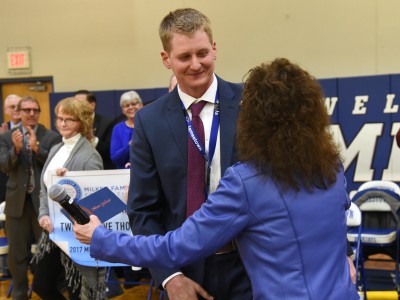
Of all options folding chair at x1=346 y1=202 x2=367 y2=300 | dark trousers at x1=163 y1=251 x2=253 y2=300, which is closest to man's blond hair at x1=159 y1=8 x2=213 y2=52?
dark trousers at x1=163 y1=251 x2=253 y2=300

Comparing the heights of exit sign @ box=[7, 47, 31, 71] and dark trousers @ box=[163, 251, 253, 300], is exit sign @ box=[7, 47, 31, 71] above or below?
above

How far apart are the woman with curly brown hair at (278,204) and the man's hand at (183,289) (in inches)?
6.9

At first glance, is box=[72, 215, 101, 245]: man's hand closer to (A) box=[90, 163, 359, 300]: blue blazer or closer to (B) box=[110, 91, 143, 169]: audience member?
(A) box=[90, 163, 359, 300]: blue blazer

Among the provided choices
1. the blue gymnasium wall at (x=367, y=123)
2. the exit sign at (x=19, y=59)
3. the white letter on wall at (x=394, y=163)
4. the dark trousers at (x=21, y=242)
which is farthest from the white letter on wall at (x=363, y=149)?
the exit sign at (x=19, y=59)

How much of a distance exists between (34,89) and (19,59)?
604 mm

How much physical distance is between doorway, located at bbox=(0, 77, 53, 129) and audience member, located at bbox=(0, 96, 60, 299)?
433 centimetres

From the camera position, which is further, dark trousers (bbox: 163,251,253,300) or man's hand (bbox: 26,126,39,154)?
man's hand (bbox: 26,126,39,154)

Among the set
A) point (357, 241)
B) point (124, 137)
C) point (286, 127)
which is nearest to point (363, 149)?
point (357, 241)

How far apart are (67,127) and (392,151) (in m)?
4.65

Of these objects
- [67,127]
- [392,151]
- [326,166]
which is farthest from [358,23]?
[326,166]

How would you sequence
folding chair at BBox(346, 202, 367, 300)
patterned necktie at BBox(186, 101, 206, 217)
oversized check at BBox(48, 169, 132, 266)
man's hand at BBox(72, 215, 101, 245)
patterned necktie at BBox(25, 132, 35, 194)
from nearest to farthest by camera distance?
man's hand at BBox(72, 215, 101, 245)
patterned necktie at BBox(186, 101, 206, 217)
oversized check at BBox(48, 169, 132, 266)
folding chair at BBox(346, 202, 367, 300)
patterned necktie at BBox(25, 132, 35, 194)

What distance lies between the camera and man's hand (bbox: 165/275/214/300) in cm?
157

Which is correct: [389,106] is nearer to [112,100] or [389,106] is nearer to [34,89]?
[112,100]

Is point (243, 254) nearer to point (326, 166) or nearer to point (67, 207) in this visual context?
point (326, 166)
